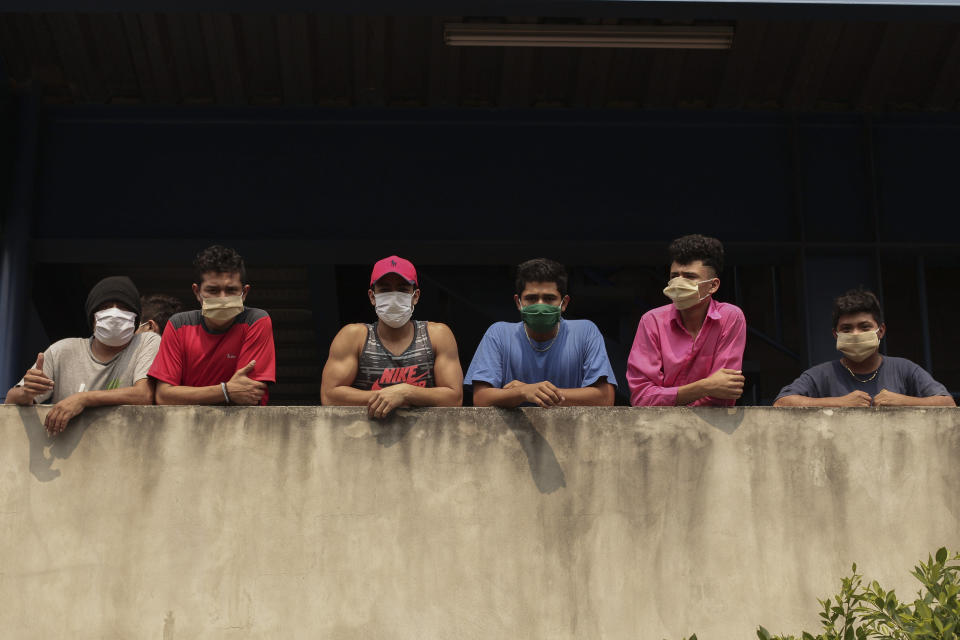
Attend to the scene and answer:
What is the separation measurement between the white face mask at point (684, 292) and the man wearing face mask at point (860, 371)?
28.3 inches

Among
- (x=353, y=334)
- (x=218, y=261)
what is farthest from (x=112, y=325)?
(x=353, y=334)

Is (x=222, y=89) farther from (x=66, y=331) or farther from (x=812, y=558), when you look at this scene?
(x=812, y=558)

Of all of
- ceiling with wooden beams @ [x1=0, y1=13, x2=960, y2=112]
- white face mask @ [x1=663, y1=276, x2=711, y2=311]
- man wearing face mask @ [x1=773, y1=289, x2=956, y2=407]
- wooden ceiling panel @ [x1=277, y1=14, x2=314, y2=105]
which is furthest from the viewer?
ceiling with wooden beams @ [x1=0, y1=13, x2=960, y2=112]

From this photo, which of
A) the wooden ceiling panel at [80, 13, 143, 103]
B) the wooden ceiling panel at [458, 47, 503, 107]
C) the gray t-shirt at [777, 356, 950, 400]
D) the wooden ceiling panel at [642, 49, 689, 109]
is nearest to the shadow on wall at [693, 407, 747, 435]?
the gray t-shirt at [777, 356, 950, 400]

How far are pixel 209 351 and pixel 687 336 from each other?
2.34 metres

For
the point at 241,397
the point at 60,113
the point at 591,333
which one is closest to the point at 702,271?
the point at 591,333

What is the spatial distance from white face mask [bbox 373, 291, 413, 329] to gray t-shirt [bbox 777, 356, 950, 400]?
1.99m

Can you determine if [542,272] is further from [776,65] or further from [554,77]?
[776,65]

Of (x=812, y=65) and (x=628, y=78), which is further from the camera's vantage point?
(x=628, y=78)

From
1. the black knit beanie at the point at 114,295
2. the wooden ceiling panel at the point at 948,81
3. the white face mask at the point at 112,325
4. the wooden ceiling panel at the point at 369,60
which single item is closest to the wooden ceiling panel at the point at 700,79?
the wooden ceiling panel at the point at 948,81

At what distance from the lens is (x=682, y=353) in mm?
5348

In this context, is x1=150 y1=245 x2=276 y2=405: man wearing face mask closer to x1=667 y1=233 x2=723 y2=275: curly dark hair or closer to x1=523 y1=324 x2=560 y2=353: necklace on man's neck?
x1=523 y1=324 x2=560 y2=353: necklace on man's neck

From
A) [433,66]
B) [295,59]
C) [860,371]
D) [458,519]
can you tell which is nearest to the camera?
[458,519]

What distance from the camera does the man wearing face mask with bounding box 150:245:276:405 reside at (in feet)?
17.2
